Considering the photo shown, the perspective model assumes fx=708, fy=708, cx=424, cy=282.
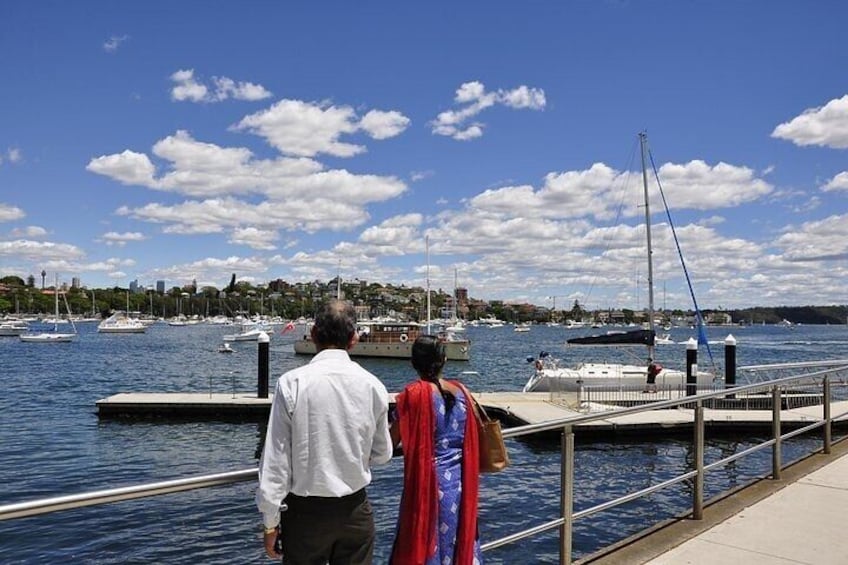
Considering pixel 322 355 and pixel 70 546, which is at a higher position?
pixel 322 355

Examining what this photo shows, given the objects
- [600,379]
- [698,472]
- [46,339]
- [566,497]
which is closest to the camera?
[566,497]

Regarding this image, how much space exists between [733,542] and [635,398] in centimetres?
2028

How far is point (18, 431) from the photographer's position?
24.8 meters

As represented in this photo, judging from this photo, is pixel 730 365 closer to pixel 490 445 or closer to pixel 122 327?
pixel 490 445

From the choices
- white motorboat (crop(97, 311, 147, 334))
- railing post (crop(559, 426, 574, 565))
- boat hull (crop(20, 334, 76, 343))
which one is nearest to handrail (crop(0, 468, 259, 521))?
railing post (crop(559, 426, 574, 565))

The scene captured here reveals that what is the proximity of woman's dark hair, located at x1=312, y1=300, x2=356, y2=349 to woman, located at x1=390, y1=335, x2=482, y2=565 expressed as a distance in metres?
0.47

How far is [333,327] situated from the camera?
125 inches

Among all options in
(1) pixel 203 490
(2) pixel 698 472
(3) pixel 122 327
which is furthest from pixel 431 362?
(3) pixel 122 327

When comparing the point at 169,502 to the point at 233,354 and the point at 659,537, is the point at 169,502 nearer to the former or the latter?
the point at 659,537

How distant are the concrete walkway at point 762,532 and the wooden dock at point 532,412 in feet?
39.7

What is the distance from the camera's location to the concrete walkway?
17.1 feet

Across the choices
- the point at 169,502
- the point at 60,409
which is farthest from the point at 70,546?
the point at 60,409

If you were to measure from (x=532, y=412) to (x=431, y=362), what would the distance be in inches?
743

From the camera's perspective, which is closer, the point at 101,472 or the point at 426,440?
the point at 426,440
